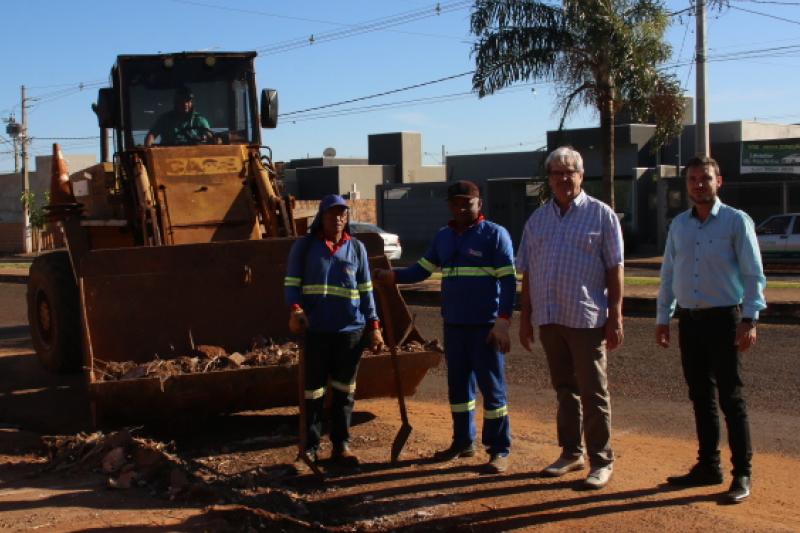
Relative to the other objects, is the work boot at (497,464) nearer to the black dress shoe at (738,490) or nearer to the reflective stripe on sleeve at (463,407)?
the reflective stripe on sleeve at (463,407)

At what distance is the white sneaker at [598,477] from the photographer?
18.7 feet

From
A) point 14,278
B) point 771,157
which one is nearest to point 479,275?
point 14,278

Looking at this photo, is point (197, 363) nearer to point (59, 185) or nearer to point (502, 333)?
point (502, 333)

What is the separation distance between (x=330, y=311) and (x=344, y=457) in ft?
3.06

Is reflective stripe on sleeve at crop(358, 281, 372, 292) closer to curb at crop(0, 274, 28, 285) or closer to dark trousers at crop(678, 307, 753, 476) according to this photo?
dark trousers at crop(678, 307, 753, 476)

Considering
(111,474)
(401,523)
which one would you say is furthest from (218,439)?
(401,523)

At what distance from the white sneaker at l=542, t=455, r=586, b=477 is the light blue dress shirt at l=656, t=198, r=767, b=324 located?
3.66ft

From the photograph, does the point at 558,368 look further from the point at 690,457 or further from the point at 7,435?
the point at 7,435

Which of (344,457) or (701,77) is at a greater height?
(701,77)

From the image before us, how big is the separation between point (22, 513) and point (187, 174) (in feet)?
13.5

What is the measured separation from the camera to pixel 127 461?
6.74m

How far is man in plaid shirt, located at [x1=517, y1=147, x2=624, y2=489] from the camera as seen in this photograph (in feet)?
18.6

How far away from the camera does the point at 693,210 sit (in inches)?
229

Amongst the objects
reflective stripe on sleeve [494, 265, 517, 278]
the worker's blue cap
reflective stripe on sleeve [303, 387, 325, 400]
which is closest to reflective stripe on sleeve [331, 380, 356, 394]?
reflective stripe on sleeve [303, 387, 325, 400]
